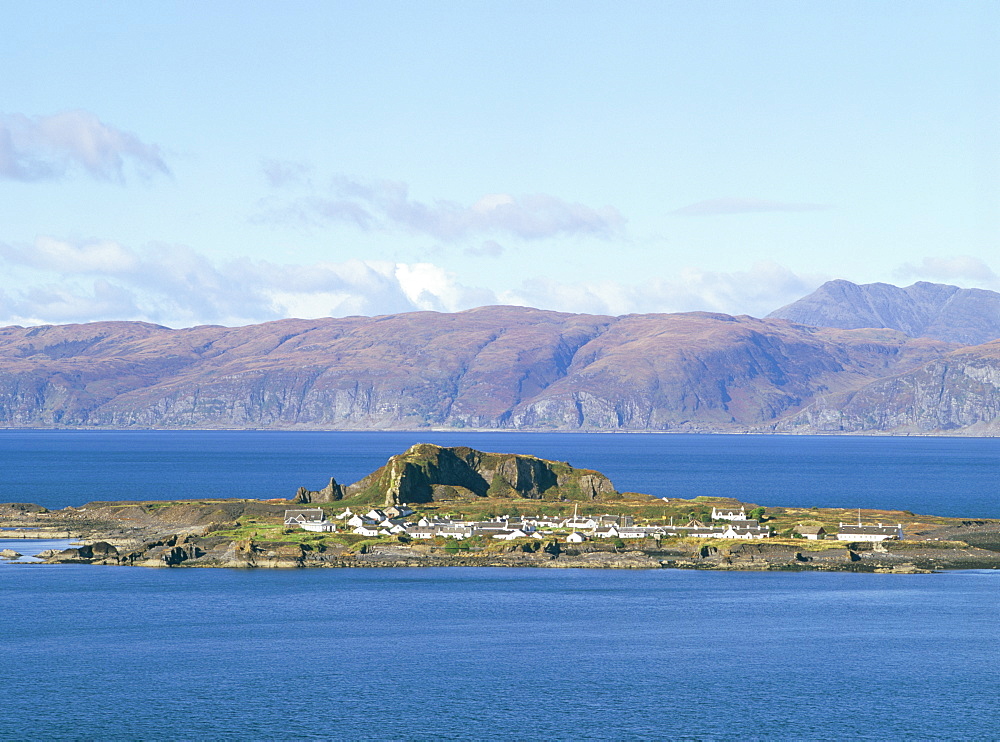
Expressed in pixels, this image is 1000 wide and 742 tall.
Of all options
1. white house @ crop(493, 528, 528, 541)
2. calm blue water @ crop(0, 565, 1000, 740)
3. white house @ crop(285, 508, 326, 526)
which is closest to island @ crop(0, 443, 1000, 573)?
white house @ crop(493, 528, 528, 541)

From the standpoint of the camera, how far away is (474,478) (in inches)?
6993

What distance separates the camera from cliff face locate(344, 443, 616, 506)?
16775 centimetres

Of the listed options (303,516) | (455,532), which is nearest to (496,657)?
(455,532)

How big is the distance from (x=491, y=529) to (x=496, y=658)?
6282cm

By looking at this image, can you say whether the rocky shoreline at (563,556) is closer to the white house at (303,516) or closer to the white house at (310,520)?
the white house at (310,520)

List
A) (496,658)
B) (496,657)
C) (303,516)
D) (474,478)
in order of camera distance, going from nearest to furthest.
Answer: (496,658), (496,657), (303,516), (474,478)

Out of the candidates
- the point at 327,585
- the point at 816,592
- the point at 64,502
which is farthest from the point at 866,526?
the point at 64,502

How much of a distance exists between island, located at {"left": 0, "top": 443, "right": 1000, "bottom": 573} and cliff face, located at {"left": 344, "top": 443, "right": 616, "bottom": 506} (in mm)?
200

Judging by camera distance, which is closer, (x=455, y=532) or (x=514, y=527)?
(x=455, y=532)

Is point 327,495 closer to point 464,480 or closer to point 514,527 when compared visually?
point 464,480

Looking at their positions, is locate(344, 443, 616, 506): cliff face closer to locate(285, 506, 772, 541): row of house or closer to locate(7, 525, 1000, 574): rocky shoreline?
locate(285, 506, 772, 541): row of house

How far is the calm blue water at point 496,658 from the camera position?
6359 centimetres

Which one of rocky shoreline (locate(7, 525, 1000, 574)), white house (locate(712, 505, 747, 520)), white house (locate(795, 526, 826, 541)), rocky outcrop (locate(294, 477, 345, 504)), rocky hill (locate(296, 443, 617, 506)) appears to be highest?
rocky hill (locate(296, 443, 617, 506))

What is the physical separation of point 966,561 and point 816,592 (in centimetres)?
2710
